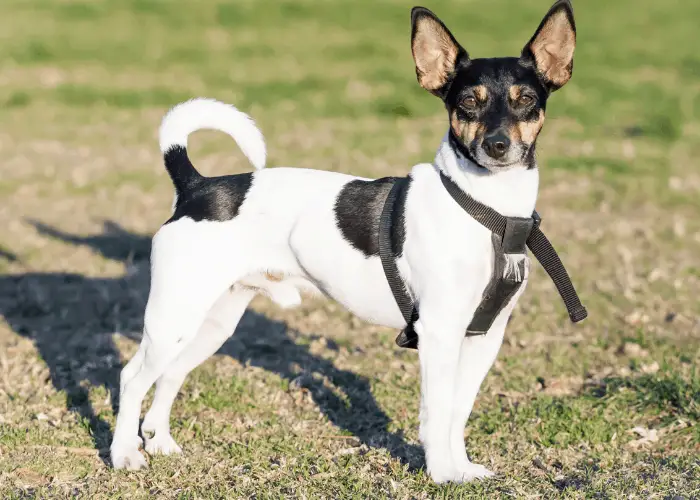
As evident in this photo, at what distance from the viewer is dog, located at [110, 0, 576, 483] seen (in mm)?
4617

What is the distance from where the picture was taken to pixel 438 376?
4.70m

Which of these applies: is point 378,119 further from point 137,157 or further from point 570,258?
point 570,258

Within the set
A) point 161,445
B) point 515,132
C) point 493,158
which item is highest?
point 515,132

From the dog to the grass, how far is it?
444 mm

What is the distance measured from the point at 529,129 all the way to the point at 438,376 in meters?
1.19

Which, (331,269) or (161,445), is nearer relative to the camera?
(331,269)

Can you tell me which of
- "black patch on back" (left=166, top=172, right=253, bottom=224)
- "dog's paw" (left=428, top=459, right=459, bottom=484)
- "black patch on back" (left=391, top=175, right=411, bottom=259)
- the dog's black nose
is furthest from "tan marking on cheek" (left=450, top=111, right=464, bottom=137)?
"dog's paw" (left=428, top=459, right=459, bottom=484)

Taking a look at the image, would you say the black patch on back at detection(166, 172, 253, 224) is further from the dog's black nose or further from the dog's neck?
the dog's black nose

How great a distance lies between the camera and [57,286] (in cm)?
833

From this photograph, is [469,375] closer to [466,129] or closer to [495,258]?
[495,258]

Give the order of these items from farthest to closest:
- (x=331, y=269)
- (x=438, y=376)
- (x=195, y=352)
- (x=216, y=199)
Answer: (x=195, y=352)
(x=216, y=199)
(x=331, y=269)
(x=438, y=376)

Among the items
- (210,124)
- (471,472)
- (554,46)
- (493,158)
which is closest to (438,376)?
(471,472)

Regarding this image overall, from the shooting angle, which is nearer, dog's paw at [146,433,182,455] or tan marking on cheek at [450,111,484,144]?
tan marking on cheek at [450,111,484,144]

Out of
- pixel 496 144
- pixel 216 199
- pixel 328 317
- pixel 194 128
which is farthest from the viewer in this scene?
pixel 328 317
